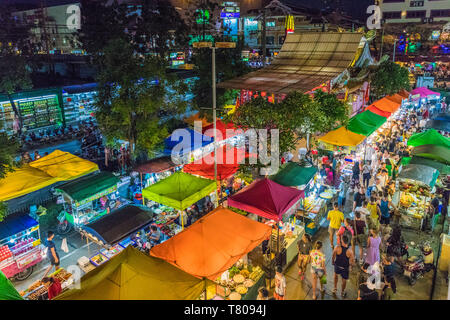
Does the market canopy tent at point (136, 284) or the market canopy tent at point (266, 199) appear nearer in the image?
the market canopy tent at point (136, 284)

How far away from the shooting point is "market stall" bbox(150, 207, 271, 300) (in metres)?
7.37

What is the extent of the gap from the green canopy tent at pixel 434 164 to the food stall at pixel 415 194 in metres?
1.02

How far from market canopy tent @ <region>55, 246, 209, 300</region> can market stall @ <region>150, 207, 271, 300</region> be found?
0.88 m

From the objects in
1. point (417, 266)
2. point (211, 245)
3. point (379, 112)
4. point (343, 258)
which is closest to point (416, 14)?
point (379, 112)

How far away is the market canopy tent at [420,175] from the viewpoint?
1141cm

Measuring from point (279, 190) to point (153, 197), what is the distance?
171 inches

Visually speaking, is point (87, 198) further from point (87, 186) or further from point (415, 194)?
point (415, 194)

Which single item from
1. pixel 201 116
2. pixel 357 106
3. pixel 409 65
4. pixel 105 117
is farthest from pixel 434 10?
pixel 105 117

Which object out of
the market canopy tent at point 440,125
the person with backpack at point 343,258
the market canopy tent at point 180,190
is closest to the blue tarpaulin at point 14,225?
the market canopy tent at point 180,190

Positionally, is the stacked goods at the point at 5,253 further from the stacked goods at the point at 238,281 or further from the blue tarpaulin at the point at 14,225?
the stacked goods at the point at 238,281

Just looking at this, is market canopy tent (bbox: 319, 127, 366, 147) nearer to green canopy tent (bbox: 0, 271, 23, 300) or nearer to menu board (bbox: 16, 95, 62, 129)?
green canopy tent (bbox: 0, 271, 23, 300)
